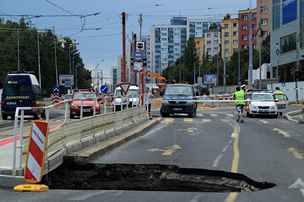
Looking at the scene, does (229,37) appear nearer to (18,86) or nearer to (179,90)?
(179,90)

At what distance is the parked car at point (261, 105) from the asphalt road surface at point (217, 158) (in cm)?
1305

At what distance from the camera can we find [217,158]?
48.4ft

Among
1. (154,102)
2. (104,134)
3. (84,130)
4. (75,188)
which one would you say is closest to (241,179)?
(75,188)

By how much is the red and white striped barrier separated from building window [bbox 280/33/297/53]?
65.5 metres

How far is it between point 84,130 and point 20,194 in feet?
22.2

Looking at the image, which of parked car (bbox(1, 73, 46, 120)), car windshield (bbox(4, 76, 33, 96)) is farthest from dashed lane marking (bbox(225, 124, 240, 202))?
car windshield (bbox(4, 76, 33, 96))

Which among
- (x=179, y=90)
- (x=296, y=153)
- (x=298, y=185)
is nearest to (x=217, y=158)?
(x=296, y=153)

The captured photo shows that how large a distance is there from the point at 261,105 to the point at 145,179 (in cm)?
2649

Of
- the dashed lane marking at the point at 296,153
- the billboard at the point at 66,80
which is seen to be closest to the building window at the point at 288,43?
the billboard at the point at 66,80

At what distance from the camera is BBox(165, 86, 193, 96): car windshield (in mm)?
37553

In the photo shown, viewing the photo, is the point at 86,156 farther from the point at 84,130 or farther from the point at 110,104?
the point at 110,104

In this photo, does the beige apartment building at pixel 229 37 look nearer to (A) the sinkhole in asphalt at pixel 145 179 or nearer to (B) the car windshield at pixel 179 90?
(B) the car windshield at pixel 179 90

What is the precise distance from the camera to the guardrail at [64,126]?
1118 cm

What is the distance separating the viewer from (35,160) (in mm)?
10969
